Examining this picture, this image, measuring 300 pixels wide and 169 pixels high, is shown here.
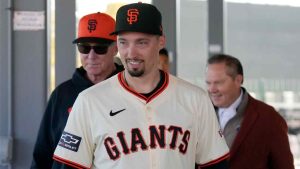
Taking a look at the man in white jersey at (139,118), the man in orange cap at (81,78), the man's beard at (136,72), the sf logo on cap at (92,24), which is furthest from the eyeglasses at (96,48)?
the man's beard at (136,72)

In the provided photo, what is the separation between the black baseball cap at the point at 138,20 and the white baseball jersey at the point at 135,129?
0.22m

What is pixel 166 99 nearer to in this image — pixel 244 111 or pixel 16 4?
pixel 244 111

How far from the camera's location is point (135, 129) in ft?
6.62

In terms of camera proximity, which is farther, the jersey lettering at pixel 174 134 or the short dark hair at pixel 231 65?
the short dark hair at pixel 231 65

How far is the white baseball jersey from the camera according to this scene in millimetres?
2004

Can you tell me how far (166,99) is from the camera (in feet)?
6.92

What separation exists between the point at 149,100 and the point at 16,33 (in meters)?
2.68

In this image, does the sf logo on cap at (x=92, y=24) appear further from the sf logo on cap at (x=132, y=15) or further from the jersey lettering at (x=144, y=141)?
the jersey lettering at (x=144, y=141)

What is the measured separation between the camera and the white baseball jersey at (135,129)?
200 cm

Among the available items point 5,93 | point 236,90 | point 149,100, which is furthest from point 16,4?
point 149,100

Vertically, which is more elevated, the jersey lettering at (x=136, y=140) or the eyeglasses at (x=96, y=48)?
the eyeglasses at (x=96, y=48)

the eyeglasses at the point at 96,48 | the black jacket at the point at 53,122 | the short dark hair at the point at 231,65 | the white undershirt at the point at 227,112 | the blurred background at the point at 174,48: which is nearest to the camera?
the black jacket at the point at 53,122

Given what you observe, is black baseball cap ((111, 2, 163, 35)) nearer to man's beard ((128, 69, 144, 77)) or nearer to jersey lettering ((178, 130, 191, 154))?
man's beard ((128, 69, 144, 77))

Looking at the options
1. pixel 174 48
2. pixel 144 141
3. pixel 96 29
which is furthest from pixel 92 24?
pixel 174 48
